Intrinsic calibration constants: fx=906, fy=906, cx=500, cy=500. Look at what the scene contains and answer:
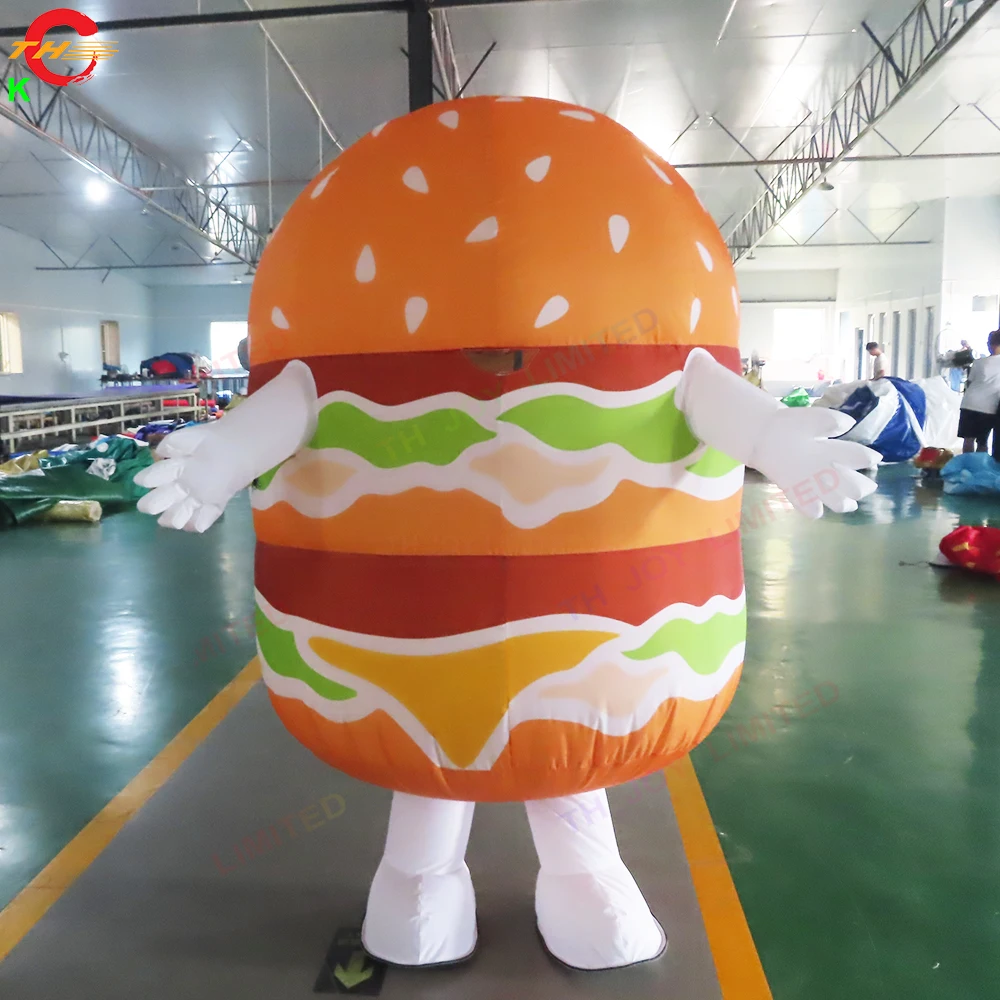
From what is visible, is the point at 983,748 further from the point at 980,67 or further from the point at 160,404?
the point at 160,404

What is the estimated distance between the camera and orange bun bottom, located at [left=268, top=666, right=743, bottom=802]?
1.88 metres

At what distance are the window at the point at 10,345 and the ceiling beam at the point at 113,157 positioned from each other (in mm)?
5358

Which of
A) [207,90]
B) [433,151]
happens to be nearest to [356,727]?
[433,151]

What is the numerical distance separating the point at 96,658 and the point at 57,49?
26.5 feet

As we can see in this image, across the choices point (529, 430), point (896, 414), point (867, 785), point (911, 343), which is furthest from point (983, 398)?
point (911, 343)

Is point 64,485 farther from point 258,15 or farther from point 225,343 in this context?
point 225,343

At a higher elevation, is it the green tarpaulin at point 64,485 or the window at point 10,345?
the window at point 10,345

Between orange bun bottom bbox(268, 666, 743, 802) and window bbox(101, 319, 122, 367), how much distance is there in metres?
27.7

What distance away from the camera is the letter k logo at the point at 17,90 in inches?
416

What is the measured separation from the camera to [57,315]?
23750mm

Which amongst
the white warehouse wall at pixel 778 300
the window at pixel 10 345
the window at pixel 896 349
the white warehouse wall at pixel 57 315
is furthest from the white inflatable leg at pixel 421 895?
the white warehouse wall at pixel 778 300

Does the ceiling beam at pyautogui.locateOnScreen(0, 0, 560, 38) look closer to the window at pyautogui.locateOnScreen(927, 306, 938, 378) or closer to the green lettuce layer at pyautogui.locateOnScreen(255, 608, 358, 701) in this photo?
the green lettuce layer at pyautogui.locateOnScreen(255, 608, 358, 701)

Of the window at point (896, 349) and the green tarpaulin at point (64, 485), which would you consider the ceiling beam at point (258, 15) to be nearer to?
the green tarpaulin at point (64, 485)

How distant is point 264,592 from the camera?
2141 mm
